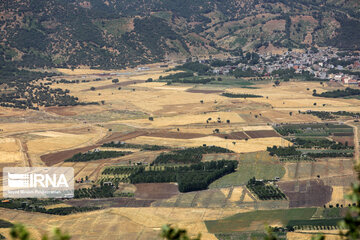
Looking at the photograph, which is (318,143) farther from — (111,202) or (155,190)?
(111,202)

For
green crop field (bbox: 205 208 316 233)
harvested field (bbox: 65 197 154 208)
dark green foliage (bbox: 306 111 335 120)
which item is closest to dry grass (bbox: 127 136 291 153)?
dark green foliage (bbox: 306 111 335 120)

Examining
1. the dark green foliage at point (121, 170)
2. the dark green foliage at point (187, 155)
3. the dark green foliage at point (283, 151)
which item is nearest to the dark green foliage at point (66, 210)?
the dark green foliage at point (121, 170)

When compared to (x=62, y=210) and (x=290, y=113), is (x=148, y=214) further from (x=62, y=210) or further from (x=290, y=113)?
(x=290, y=113)

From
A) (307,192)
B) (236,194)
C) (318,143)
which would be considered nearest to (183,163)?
(236,194)

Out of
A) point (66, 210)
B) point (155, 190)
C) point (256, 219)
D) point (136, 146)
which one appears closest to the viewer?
point (256, 219)

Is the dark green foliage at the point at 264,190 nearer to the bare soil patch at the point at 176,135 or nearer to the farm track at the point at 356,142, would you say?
the farm track at the point at 356,142

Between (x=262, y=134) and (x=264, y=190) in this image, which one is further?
(x=262, y=134)

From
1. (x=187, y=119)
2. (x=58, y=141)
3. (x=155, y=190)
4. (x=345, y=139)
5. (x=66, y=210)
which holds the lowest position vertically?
(x=58, y=141)
